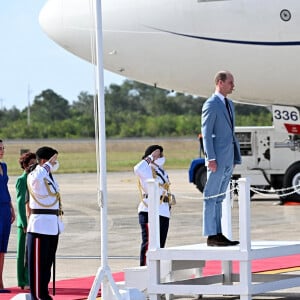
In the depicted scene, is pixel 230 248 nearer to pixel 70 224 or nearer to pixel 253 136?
pixel 70 224

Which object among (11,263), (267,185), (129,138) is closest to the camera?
(11,263)

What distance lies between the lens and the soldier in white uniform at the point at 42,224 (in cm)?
1219

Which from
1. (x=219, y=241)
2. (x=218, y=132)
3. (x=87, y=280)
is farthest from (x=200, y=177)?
(x=219, y=241)

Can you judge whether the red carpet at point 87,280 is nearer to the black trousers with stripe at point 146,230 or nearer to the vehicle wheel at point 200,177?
the black trousers with stripe at point 146,230

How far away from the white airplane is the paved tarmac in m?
2.80

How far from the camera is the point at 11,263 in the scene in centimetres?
1661

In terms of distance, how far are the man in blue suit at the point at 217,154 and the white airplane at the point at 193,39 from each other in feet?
34.1

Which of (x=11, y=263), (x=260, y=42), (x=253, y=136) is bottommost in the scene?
(x=11, y=263)

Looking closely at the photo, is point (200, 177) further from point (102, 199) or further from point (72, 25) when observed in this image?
point (102, 199)

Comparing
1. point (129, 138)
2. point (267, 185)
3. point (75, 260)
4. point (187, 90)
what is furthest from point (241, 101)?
point (129, 138)

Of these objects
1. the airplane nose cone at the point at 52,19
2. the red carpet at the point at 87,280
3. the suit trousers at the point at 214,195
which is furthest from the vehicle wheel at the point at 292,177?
the suit trousers at the point at 214,195

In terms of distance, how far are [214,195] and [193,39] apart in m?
11.0

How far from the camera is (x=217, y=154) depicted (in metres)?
12.4

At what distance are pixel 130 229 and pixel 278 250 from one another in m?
9.28
